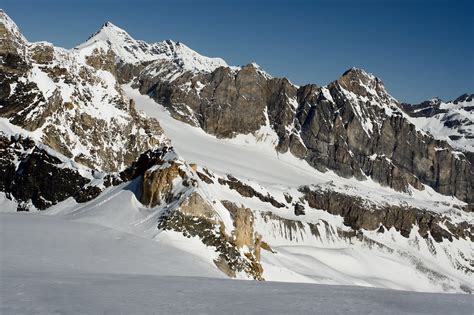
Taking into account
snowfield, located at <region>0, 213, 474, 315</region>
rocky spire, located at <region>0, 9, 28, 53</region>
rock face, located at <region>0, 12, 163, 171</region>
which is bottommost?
snowfield, located at <region>0, 213, 474, 315</region>

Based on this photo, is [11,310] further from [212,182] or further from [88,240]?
[212,182]

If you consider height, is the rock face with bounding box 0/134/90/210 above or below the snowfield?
above

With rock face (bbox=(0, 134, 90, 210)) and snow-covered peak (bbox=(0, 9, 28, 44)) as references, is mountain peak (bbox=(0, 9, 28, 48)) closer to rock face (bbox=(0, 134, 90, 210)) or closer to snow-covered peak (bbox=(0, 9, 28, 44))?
snow-covered peak (bbox=(0, 9, 28, 44))

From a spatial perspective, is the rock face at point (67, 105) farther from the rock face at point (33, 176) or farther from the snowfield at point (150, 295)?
the snowfield at point (150, 295)

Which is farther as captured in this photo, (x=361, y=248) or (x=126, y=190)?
(x=361, y=248)

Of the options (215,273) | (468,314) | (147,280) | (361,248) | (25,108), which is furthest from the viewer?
(361,248)

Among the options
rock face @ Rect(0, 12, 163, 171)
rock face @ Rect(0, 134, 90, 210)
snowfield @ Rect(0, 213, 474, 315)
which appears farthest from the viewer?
rock face @ Rect(0, 12, 163, 171)

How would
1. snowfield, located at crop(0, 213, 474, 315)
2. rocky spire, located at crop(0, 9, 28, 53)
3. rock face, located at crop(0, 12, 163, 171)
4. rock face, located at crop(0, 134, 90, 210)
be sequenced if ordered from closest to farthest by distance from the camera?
snowfield, located at crop(0, 213, 474, 315), rock face, located at crop(0, 134, 90, 210), rock face, located at crop(0, 12, 163, 171), rocky spire, located at crop(0, 9, 28, 53)

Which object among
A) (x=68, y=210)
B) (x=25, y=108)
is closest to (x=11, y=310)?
(x=68, y=210)

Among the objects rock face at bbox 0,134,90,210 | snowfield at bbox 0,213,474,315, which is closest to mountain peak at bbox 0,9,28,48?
rock face at bbox 0,134,90,210

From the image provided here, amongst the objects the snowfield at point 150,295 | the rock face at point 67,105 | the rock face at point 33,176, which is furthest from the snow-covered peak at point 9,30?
the snowfield at point 150,295

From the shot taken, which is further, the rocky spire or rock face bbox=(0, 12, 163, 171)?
the rocky spire

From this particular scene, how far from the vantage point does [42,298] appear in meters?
17.4

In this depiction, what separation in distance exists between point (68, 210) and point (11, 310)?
131 ft
